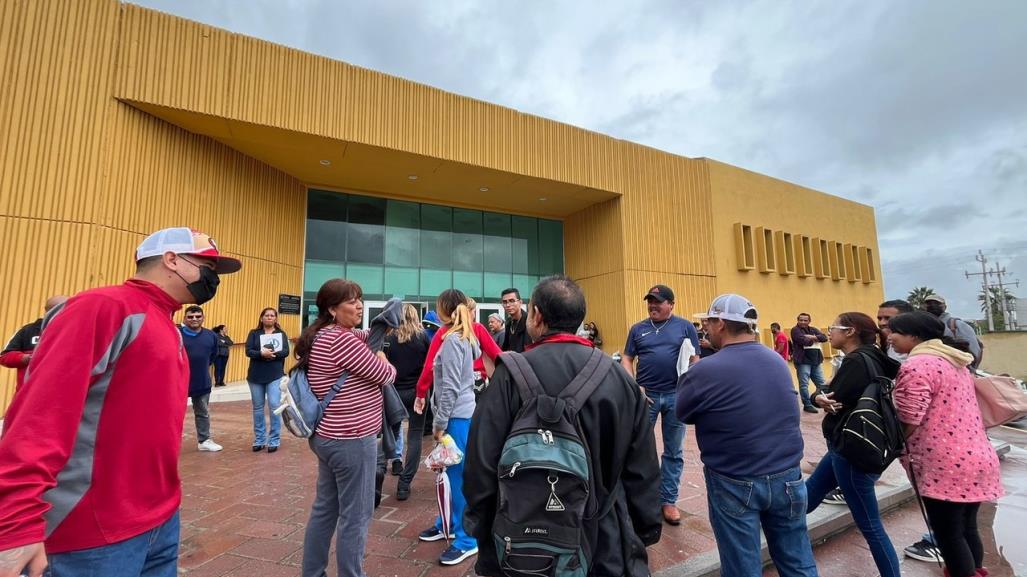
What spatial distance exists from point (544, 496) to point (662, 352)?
249 centimetres

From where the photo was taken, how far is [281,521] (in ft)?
11.2

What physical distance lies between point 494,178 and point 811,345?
8582mm

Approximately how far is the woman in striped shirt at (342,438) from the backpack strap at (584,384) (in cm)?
121

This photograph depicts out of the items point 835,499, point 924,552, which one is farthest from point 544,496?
point 835,499

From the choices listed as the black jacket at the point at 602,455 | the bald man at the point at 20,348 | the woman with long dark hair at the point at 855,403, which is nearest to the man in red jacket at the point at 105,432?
the black jacket at the point at 602,455

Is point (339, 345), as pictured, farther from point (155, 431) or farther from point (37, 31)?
point (37, 31)

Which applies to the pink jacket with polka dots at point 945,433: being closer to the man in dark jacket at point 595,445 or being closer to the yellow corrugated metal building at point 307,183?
the man in dark jacket at point 595,445

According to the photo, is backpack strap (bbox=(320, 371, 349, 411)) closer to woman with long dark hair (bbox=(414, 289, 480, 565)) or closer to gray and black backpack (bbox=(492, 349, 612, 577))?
woman with long dark hair (bbox=(414, 289, 480, 565))

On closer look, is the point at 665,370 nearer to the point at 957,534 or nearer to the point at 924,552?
the point at 957,534

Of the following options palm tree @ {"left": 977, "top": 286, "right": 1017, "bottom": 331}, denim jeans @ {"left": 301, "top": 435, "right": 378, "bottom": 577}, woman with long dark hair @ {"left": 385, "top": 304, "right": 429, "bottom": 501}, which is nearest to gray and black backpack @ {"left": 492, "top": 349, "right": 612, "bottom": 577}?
denim jeans @ {"left": 301, "top": 435, "right": 378, "bottom": 577}

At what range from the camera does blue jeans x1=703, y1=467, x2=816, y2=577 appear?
206cm

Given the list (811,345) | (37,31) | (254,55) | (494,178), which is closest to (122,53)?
(37,31)

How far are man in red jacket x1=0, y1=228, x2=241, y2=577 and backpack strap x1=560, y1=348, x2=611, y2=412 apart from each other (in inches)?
53.6

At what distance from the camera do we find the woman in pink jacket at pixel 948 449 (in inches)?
92.0
